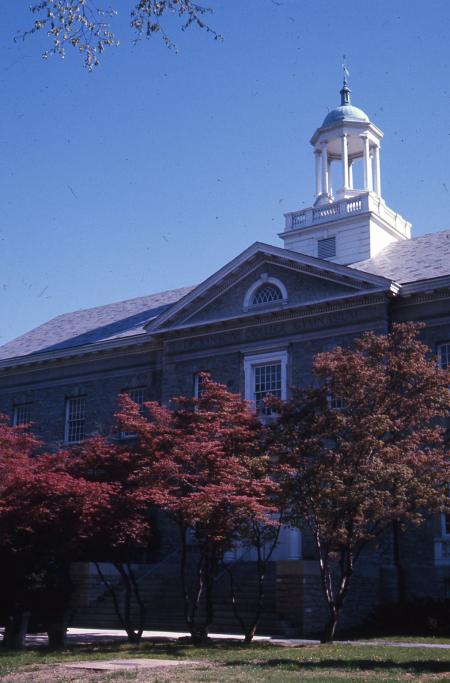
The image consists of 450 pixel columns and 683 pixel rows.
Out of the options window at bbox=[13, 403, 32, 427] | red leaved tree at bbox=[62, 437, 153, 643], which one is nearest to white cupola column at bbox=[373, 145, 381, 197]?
window at bbox=[13, 403, 32, 427]

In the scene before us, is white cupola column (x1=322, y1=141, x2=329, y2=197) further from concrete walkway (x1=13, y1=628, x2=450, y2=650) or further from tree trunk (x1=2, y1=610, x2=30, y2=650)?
tree trunk (x1=2, y1=610, x2=30, y2=650)

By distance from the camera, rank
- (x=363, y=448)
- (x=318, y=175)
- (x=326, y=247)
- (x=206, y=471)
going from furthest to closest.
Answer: (x=318, y=175)
(x=326, y=247)
(x=206, y=471)
(x=363, y=448)

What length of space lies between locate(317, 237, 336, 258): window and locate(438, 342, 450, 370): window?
27.8 ft

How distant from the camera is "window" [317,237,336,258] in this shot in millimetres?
33625

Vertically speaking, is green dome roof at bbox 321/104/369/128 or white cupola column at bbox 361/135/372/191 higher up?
green dome roof at bbox 321/104/369/128

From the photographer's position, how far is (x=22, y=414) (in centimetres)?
3703

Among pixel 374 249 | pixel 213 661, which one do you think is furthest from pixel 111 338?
pixel 213 661

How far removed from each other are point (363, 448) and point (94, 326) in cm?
2164

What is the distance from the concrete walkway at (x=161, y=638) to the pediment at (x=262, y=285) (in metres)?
11.1

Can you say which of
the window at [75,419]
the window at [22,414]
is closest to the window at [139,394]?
the window at [75,419]

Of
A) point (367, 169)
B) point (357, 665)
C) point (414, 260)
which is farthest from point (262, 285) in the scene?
point (357, 665)

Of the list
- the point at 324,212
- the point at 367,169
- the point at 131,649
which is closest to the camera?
the point at 131,649

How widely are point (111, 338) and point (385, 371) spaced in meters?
16.5

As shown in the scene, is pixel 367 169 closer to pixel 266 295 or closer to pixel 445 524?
pixel 266 295
